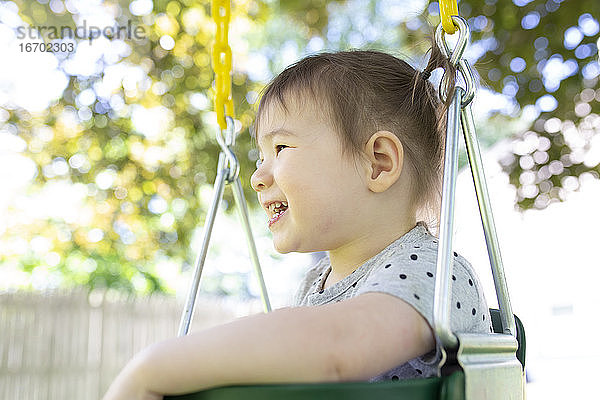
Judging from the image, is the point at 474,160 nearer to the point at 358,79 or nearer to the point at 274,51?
the point at 358,79

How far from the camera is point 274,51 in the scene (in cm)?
585

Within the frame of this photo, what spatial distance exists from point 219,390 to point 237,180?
53 centimetres

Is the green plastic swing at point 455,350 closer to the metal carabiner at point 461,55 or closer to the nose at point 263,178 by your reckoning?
the metal carabiner at point 461,55

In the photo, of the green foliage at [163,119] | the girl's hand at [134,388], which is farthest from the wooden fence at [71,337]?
the girl's hand at [134,388]

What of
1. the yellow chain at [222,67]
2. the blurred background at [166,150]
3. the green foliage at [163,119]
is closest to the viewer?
the yellow chain at [222,67]

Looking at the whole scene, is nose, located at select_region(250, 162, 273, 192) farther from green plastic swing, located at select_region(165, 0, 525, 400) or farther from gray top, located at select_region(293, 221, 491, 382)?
green plastic swing, located at select_region(165, 0, 525, 400)

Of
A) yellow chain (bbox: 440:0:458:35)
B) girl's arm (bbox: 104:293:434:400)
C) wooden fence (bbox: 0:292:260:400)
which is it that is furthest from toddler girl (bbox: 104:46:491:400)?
wooden fence (bbox: 0:292:260:400)

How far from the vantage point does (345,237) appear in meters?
0.89

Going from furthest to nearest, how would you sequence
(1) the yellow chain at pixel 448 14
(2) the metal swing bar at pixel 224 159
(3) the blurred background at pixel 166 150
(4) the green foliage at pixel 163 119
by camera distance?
1. (4) the green foliage at pixel 163 119
2. (3) the blurred background at pixel 166 150
3. (2) the metal swing bar at pixel 224 159
4. (1) the yellow chain at pixel 448 14

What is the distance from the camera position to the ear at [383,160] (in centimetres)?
88

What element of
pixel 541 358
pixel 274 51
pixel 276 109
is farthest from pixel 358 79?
pixel 541 358

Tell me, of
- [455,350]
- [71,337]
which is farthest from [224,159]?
[71,337]

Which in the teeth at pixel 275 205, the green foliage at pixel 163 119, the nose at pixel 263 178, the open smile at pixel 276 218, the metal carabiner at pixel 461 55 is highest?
the green foliage at pixel 163 119

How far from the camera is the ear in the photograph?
0.88 metres
